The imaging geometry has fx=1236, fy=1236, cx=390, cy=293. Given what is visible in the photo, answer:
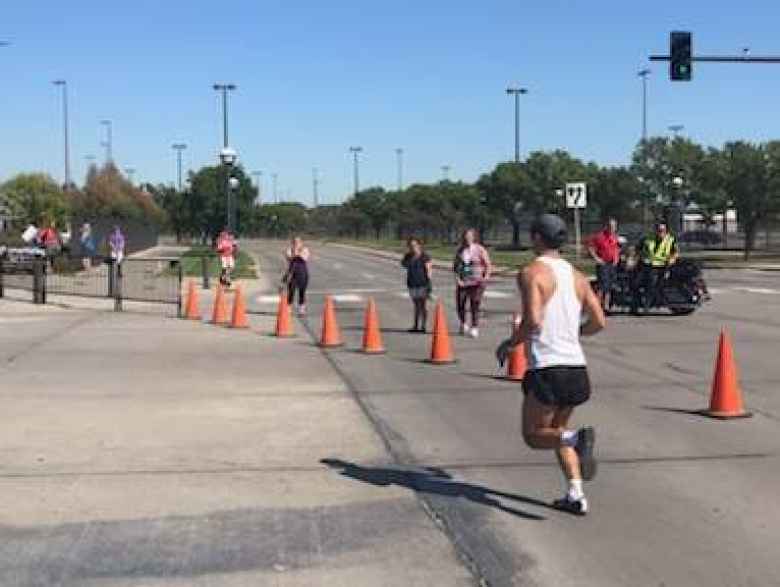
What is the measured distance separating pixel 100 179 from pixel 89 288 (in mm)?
71647

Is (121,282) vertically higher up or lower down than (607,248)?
lower down

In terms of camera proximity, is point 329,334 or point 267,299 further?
point 267,299

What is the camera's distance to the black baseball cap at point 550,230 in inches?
281

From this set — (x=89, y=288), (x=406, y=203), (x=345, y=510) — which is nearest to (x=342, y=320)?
(x=89, y=288)

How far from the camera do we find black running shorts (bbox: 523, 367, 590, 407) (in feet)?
22.8

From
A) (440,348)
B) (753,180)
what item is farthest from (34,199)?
(440,348)

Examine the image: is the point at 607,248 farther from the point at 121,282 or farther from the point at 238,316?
the point at 121,282

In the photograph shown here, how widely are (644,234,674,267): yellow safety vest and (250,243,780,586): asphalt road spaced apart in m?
6.36

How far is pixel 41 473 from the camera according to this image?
27.6 ft

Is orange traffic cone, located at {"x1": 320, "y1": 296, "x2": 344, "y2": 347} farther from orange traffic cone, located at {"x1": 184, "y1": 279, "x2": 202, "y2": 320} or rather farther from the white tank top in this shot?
the white tank top

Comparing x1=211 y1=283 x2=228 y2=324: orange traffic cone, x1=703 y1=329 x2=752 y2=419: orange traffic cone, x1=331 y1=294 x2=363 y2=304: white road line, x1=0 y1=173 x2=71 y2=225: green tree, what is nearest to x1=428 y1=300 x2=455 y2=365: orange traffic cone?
x1=703 y1=329 x2=752 y2=419: orange traffic cone

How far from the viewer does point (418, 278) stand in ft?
65.0

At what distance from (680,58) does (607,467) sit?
23.9 meters

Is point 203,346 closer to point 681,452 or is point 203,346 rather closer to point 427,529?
point 681,452
